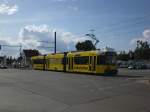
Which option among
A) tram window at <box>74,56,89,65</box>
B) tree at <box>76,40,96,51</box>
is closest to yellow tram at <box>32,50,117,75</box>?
tram window at <box>74,56,89,65</box>

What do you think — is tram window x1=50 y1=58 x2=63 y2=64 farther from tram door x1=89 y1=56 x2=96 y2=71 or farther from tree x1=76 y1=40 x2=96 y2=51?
tree x1=76 y1=40 x2=96 y2=51

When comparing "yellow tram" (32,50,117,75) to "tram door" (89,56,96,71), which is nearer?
"yellow tram" (32,50,117,75)

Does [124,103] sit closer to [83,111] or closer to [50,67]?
[83,111]

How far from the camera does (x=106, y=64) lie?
46844 mm

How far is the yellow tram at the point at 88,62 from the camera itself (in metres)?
46.9

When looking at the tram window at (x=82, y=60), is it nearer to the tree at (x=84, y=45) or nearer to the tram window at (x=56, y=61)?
the tram window at (x=56, y=61)

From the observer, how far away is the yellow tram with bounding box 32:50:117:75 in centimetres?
4691

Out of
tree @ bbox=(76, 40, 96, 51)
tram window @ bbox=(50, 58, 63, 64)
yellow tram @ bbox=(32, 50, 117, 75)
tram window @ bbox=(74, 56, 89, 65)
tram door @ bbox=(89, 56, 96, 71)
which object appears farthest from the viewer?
tree @ bbox=(76, 40, 96, 51)

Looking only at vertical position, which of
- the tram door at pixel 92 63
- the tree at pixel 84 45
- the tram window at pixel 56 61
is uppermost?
the tree at pixel 84 45

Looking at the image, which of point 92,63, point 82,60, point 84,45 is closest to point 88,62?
point 92,63

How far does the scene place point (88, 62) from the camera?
162 feet

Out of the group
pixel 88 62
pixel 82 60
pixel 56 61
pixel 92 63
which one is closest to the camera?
pixel 92 63

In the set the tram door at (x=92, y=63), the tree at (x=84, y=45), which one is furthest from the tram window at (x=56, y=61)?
the tree at (x=84, y=45)

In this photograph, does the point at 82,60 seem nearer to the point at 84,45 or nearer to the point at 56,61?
the point at 56,61
